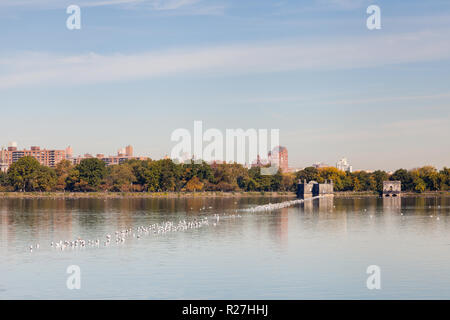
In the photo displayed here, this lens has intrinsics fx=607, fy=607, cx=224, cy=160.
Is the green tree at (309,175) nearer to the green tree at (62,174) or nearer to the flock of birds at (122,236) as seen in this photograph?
the green tree at (62,174)

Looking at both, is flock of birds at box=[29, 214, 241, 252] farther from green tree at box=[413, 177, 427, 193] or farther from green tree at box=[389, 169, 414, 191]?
green tree at box=[389, 169, 414, 191]

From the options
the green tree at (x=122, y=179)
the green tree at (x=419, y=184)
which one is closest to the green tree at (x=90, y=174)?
the green tree at (x=122, y=179)

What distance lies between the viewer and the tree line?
160375 mm

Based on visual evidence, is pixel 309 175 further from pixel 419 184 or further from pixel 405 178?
pixel 419 184

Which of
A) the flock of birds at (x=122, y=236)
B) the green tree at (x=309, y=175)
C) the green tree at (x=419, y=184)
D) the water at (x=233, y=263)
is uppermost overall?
the green tree at (x=309, y=175)

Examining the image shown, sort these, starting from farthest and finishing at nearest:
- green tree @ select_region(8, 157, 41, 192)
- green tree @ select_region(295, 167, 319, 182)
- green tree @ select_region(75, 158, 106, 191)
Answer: green tree @ select_region(295, 167, 319, 182) < green tree @ select_region(8, 157, 41, 192) < green tree @ select_region(75, 158, 106, 191)

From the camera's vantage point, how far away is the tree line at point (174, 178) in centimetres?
16038

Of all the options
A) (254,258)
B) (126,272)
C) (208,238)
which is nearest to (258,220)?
(208,238)

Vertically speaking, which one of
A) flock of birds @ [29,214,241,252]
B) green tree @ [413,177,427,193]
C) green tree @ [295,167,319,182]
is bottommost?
flock of birds @ [29,214,241,252]

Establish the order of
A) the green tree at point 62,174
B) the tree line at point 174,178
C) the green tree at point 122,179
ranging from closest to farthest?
1. the tree line at point 174,178
2. the green tree at point 122,179
3. the green tree at point 62,174

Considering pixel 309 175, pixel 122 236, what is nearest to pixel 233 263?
pixel 122 236

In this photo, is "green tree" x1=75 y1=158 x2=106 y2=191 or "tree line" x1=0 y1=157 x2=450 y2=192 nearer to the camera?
"green tree" x1=75 y1=158 x2=106 y2=191

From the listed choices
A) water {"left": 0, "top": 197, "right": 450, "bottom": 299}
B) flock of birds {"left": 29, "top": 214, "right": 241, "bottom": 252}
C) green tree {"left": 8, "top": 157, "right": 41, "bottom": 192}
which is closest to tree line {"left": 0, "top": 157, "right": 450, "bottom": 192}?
green tree {"left": 8, "top": 157, "right": 41, "bottom": 192}

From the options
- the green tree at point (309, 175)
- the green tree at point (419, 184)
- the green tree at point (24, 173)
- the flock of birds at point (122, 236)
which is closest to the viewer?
the flock of birds at point (122, 236)
